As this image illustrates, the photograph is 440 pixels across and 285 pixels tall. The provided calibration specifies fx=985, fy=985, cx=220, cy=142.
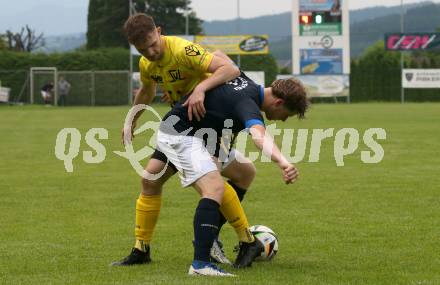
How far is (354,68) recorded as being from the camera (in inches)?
2009

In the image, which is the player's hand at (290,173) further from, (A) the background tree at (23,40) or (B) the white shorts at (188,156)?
(A) the background tree at (23,40)

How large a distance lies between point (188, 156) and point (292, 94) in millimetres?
778

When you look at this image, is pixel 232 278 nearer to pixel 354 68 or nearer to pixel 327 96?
pixel 327 96

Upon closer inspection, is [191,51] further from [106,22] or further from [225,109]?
[106,22]

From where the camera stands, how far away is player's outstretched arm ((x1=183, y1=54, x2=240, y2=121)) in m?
6.21

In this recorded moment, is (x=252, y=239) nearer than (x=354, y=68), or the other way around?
(x=252, y=239)

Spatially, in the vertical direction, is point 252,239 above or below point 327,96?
above

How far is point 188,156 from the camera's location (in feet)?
20.8

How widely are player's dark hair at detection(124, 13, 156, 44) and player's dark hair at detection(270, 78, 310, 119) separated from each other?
2.98 ft

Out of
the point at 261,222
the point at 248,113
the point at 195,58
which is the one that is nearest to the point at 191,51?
the point at 195,58

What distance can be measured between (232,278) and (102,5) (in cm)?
7240

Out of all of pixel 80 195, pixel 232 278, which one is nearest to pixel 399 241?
pixel 232 278

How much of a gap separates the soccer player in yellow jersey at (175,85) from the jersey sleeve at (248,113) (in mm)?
229

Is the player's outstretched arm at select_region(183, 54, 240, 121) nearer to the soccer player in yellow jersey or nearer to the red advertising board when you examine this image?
the soccer player in yellow jersey
